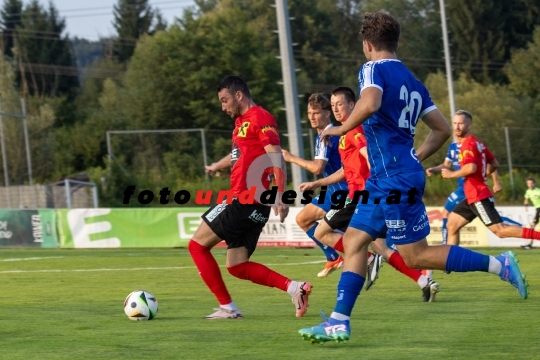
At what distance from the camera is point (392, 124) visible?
6578 mm

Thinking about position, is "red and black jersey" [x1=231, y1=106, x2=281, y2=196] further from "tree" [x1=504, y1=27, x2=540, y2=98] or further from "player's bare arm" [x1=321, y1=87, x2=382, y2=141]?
"tree" [x1=504, y1=27, x2=540, y2=98]

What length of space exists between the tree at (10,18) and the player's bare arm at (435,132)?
2933 inches

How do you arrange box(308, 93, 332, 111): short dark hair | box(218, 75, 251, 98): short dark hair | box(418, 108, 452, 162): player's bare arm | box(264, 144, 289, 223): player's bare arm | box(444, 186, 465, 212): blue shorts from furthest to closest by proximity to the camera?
box(444, 186, 465, 212): blue shorts < box(308, 93, 332, 111): short dark hair < box(218, 75, 251, 98): short dark hair < box(264, 144, 289, 223): player's bare arm < box(418, 108, 452, 162): player's bare arm

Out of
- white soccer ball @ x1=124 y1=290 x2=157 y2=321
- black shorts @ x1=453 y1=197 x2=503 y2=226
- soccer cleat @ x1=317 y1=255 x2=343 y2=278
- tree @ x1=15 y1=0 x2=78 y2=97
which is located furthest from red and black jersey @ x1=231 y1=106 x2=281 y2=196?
tree @ x1=15 y1=0 x2=78 y2=97

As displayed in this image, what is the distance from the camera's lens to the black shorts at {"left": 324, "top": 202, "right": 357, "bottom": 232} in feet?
34.8

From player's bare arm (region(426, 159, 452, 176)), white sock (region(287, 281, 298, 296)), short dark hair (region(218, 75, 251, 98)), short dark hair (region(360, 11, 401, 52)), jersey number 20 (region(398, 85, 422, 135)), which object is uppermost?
short dark hair (region(360, 11, 401, 52))

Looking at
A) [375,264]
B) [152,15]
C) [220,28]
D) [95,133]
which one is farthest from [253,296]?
[152,15]

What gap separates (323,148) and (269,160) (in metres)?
2.16

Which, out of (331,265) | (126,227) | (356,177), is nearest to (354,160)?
(356,177)

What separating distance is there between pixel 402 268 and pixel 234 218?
2108 millimetres

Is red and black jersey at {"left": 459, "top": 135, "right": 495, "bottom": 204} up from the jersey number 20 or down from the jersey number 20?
down

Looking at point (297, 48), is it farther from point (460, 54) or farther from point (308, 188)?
point (308, 188)

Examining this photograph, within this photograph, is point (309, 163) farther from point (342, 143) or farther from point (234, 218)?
point (234, 218)

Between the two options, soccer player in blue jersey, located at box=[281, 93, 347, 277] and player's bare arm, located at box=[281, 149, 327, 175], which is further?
soccer player in blue jersey, located at box=[281, 93, 347, 277]
